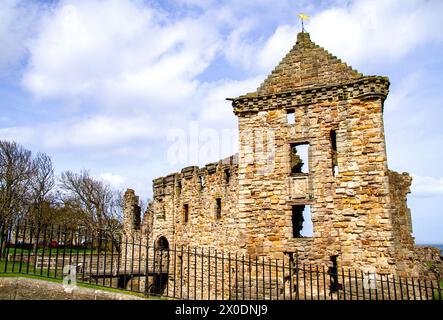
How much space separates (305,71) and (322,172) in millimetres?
4038

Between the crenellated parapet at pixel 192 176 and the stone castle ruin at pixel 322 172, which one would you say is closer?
the stone castle ruin at pixel 322 172

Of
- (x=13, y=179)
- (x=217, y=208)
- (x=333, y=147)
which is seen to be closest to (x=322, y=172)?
(x=333, y=147)

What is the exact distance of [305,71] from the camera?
16.0m

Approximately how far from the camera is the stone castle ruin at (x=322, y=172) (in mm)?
14242

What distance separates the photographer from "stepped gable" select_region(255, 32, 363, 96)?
15438mm

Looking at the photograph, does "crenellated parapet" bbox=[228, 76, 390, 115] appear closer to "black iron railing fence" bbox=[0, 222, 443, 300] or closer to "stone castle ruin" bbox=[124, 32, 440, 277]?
"stone castle ruin" bbox=[124, 32, 440, 277]

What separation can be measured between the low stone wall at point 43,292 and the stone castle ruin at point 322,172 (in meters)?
7.62

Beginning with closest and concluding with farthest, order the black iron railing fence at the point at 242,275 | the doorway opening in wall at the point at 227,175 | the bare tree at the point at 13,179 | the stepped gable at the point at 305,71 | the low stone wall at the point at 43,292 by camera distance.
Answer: the low stone wall at the point at 43,292, the black iron railing fence at the point at 242,275, the stepped gable at the point at 305,71, the doorway opening in wall at the point at 227,175, the bare tree at the point at 13,179

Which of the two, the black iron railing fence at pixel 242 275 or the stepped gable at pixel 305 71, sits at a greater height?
the stepped gable at pixel 305 71

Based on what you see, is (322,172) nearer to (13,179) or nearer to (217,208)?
(217,208)

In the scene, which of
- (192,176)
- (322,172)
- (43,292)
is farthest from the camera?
(192,176)

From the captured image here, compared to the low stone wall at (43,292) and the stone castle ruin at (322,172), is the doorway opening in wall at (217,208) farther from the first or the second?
the low stone wall at (43,292)

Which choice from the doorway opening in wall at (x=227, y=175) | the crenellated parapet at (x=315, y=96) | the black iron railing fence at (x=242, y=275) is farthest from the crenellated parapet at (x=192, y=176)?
the crenellated parapet at (x=315, y=96)
